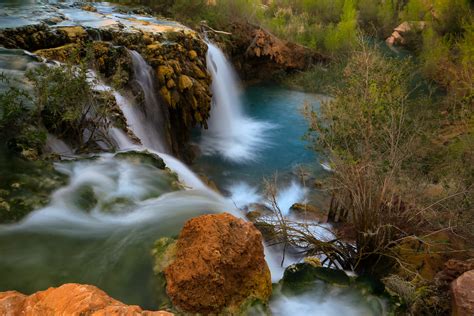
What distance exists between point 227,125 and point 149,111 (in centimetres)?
435

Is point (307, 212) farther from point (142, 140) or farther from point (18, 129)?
point (18, 129)

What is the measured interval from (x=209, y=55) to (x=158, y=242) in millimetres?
10533

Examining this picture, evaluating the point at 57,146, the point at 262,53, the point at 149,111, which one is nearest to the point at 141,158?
the point at 57,146

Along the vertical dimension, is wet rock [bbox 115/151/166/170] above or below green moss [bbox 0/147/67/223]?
below

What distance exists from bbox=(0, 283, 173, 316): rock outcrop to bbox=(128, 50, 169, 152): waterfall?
19.9 ft

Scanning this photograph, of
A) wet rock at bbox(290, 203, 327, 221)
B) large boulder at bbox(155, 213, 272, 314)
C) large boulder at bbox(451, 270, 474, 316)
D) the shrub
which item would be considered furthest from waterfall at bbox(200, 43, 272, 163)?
large boulder at bbox(451, 270, 474, 316)

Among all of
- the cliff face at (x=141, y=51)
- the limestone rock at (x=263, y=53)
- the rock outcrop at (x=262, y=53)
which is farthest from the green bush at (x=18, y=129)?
the limestone rock at (x=263, y=53)

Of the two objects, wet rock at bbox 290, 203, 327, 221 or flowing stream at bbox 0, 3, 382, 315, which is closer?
flowing stream at bbox 0, 3, 382, 315

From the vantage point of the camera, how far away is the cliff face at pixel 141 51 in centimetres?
855

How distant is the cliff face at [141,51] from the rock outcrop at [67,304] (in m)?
5.76

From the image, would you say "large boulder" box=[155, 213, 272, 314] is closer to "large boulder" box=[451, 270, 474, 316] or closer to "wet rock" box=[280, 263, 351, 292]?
"wet rock" box=[280, 263, 351, 292]

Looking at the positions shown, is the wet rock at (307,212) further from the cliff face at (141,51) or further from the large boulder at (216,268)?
the large boulder at (216,268)

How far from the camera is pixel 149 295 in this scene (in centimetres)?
358

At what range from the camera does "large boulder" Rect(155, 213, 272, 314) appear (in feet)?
11.3
